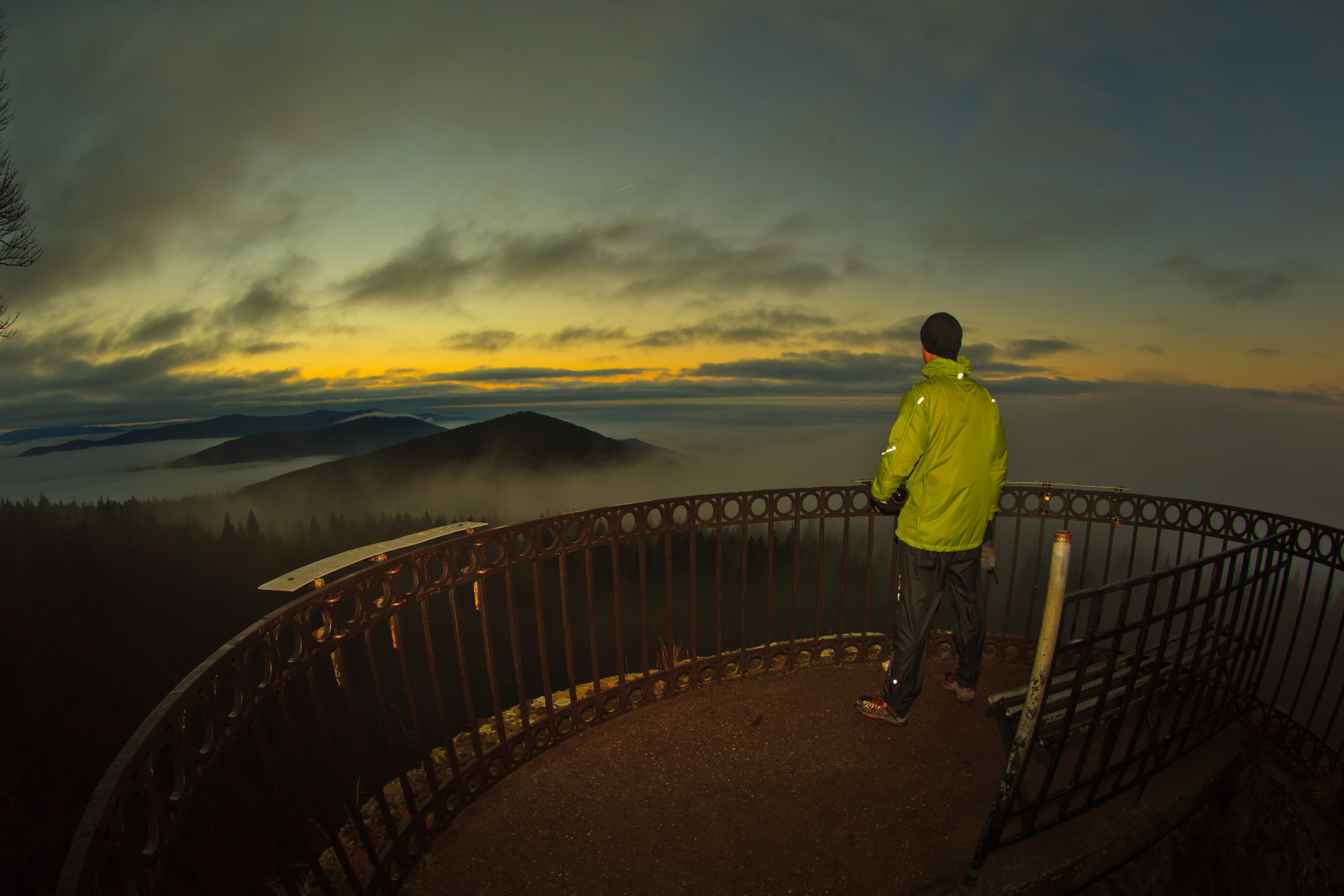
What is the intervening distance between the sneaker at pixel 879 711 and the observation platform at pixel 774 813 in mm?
62

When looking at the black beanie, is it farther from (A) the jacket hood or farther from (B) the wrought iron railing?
(B) the wrought iron railing

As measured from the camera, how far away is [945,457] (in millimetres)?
3578

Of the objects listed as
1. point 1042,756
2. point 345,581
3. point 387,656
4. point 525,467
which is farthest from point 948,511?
point 525,467

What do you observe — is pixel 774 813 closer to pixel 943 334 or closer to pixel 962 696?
pixel 962 696

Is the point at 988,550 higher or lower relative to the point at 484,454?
higher

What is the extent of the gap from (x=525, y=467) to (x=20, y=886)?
77495 millimetres

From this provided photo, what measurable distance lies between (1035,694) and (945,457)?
1446 mm

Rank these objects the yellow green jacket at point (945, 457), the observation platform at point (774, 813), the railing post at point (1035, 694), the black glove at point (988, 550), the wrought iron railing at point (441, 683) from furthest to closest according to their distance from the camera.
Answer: the black glove at point (988, 550)
the yellow green jacket at point (945, 457)
the observation platform at point (774, 813)
the railing post at point (1035, 694)
the wrought iron railing at point (441, 683)

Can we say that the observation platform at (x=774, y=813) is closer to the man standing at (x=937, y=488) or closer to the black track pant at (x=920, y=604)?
the black track pant at (x=920, y=604)

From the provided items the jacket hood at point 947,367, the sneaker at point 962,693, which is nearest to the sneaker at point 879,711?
the sneaker at point 962,693

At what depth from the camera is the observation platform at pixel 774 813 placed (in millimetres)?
2902

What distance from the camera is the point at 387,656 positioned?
27203 mm

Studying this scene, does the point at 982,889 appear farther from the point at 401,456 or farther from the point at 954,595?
the point at 401,456

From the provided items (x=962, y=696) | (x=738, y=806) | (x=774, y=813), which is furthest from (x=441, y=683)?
(x=962, y=696)
